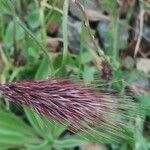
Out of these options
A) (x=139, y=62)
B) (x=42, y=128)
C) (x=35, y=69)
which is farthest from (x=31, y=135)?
(x=139, y=62)

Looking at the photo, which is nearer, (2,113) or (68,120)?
(68,120)

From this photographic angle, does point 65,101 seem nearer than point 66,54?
Yes

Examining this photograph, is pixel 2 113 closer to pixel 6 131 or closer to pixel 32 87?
pixel 6 131

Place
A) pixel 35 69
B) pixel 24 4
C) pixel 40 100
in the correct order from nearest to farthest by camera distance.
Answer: pixel 40 100 < pixel 35 69 < pixel 24 4

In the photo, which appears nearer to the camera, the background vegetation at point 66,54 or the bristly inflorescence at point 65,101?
the bristly inflorescence at point 65,101
